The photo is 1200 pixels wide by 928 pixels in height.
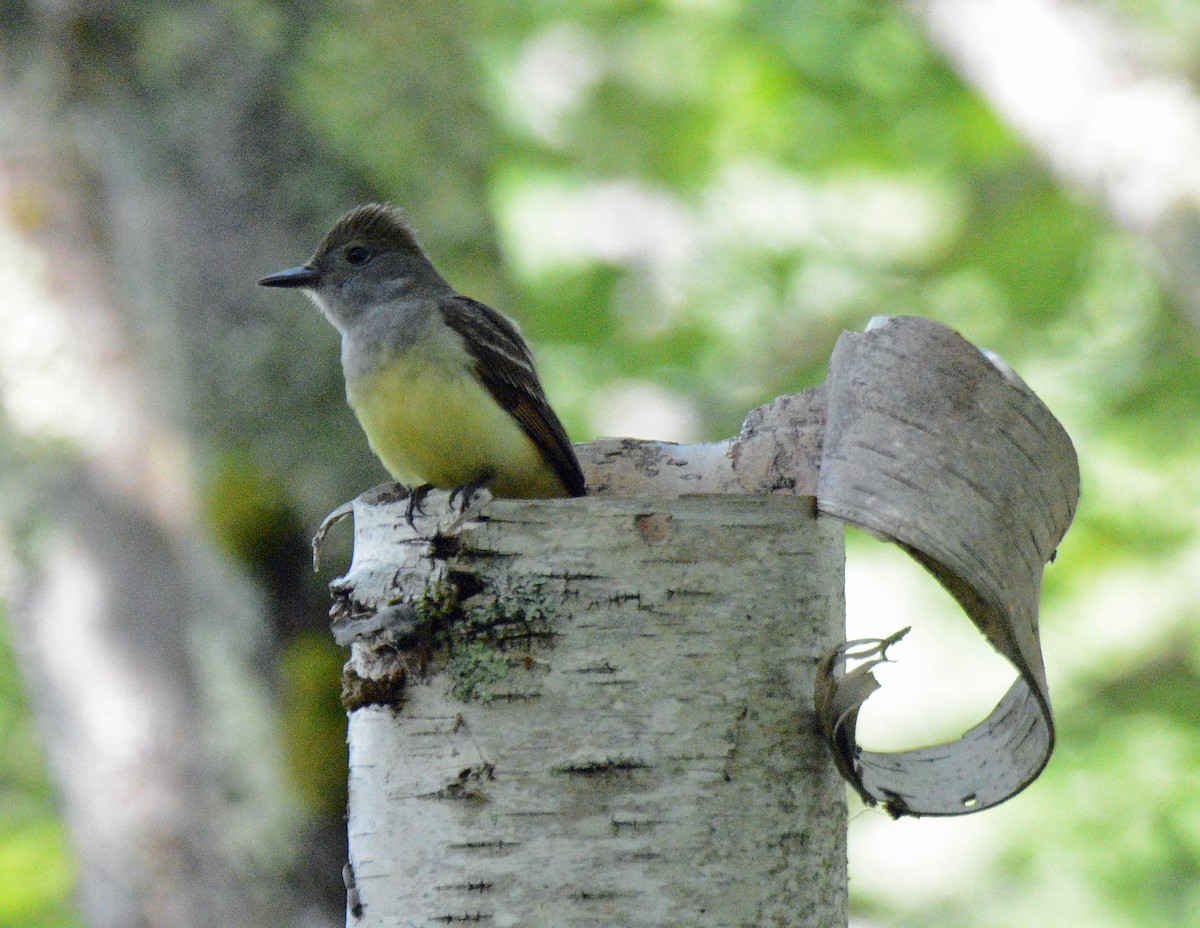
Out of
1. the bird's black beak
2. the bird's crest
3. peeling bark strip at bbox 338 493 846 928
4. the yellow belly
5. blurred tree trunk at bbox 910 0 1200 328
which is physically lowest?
peeling bark strip at bbox 338 493 846 928

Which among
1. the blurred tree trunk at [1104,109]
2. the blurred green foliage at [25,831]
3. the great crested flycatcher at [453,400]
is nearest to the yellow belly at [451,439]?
the great crested flycatcher at [453,400]

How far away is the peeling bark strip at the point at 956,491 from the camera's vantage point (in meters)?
2.33

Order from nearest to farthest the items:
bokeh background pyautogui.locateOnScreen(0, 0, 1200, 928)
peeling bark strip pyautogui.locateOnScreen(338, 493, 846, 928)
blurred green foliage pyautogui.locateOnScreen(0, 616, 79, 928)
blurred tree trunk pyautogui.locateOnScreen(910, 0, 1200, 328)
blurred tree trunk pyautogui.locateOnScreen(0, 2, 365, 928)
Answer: peeling bark strip pyautogui.locateOnScreen(338, 493, 846, 928)
blurred tree trunk pyautogui.locateOnScreen(0, 2, 365, 928)
bokeh background pyautogui.locateOnScreen(0, 0, 1200, 928)
blurred tree trunk pyautogui.locateOnScreen(910, 0, 1200, 328)
blurred green foliage pyautogui.locateOnScreen(0, 616, 79, 928)

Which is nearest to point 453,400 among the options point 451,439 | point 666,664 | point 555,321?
point 451,439

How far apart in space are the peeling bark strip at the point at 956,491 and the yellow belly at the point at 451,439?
116 cm

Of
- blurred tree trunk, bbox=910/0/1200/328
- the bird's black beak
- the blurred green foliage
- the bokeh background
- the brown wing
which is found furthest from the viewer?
the blurred green foliage

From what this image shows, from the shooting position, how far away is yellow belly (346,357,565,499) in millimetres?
3535

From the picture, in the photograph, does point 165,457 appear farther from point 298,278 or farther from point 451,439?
point 451,439

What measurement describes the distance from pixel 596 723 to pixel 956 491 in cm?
73

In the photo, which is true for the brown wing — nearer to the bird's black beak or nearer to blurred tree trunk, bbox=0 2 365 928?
the bird's black beak

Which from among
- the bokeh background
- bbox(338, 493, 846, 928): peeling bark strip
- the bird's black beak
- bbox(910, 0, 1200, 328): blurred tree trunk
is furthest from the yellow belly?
bbox(910, 0, 1200, 328): blurred tree trunk

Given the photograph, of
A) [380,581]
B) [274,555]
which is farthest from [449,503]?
[274,555]

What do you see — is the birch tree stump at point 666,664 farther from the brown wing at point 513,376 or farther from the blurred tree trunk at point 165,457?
the blurred tree trunk at point 165,457

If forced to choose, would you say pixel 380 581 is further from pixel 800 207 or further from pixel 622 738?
pixel 800 207
